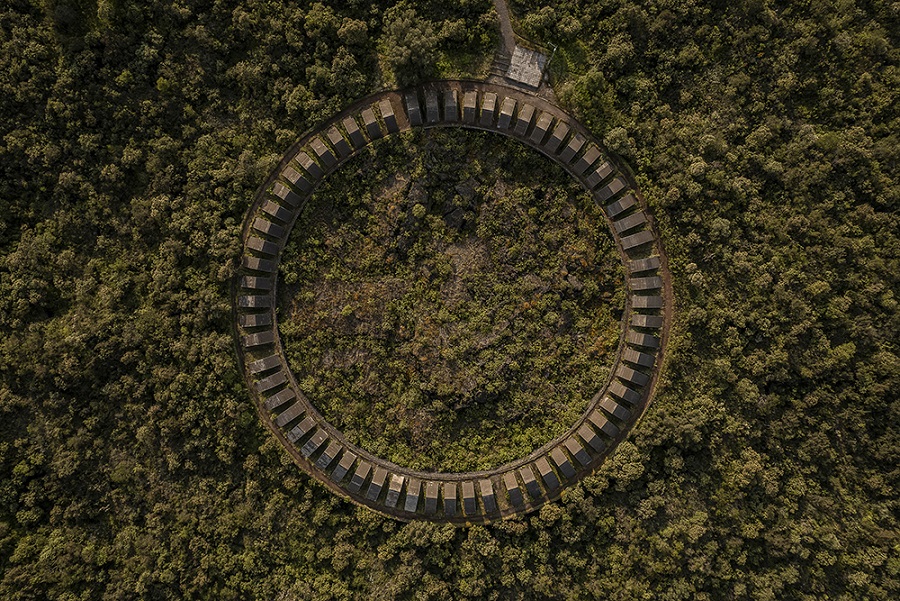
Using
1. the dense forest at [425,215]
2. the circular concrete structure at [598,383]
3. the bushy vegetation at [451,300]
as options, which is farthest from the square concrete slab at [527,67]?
the bushy vegetation at [451,300]

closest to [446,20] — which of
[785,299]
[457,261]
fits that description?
[457,261]

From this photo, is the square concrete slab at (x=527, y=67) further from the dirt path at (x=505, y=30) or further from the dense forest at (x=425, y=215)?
the dense forest at (x=425, y=215)

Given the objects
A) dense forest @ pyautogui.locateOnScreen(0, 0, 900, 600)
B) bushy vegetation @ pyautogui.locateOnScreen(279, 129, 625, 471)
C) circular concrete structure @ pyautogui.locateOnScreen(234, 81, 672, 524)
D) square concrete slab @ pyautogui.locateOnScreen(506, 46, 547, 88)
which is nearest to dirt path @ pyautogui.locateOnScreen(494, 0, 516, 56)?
square concrete slab @ pyautogui.locateOnScreen(506, 46, 547, 88)

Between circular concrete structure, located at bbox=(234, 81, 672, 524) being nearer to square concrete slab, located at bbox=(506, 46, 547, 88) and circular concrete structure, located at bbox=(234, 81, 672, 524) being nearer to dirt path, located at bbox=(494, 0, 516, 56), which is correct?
square concrete slab, located at bbox=(506, 46, 547, 88)

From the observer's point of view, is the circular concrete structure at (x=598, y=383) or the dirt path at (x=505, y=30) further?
the circular concrete structure at (x=598, y=383)

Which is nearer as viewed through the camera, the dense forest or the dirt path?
the dense forest

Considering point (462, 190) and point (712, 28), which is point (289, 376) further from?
point (712, 28)
